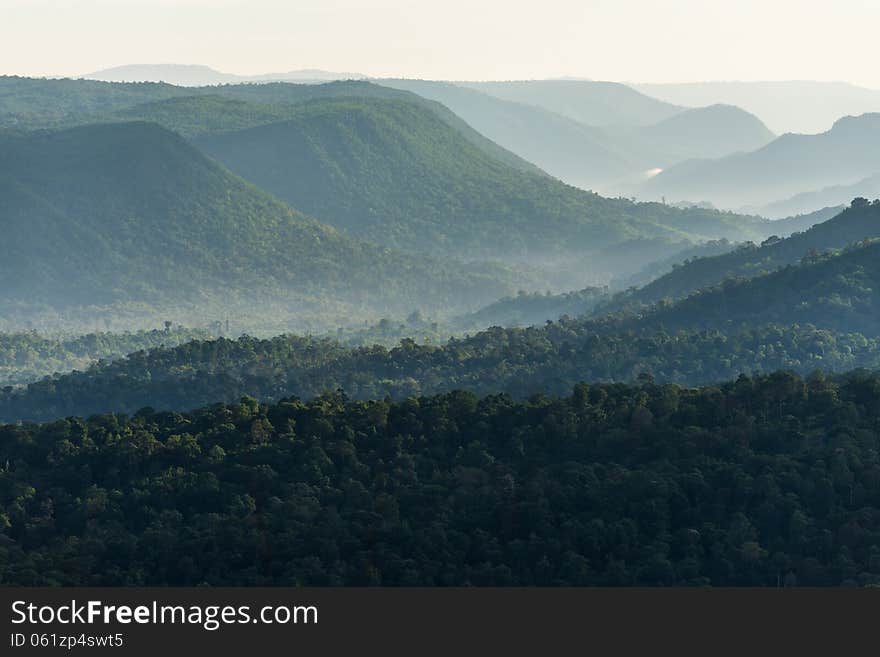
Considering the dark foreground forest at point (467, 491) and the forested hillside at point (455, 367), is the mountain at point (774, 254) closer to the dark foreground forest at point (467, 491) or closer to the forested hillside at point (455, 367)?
the forested hillside at point (455, 367)

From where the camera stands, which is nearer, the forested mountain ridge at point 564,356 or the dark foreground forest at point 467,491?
the dark foreground forest at point 467,491

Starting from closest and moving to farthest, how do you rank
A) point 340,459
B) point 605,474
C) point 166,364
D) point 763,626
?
point 763,626 → point 605,474 → point 340,459 → point 166,364

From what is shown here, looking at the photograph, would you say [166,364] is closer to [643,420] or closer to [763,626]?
[643,420]

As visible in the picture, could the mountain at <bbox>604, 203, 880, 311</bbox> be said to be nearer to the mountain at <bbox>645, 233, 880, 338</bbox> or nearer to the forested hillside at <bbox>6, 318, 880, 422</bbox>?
the mountain at <bbox>645, 233, 880, 338</bbox>

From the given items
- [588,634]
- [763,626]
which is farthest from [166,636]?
[763,626]

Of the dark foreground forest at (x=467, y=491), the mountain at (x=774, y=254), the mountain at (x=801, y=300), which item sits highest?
the mountain at (x=774, y=254)

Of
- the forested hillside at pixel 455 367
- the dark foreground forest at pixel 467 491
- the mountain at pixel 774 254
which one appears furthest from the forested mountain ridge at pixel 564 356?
the dark foreground forest at pixel 467 491

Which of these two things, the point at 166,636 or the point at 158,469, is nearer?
the point at 166,636

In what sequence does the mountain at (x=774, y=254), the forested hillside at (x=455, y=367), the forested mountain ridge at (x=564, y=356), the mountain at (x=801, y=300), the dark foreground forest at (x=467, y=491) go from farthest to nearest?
the mountain at (x=774, y=254)
the mountain at (x=801, y=300)
the forested mountain ridge at (x=564, y=356)
the forested hillside at (x=455, y=367)
the dark foreground forest at (x=467, y=491)

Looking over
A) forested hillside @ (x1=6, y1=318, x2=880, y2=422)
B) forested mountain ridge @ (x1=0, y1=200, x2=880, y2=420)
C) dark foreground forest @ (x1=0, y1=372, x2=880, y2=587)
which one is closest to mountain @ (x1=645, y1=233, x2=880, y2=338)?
forested mountain ridge @ (x1=0, y1=200, x2=880, y2=420)
